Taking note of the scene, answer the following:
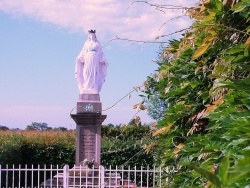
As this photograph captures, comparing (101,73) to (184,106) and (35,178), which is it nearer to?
(35,178)

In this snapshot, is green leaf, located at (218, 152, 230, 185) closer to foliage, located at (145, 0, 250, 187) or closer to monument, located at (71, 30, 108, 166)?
foliage, located at (145, 0, 250, 187)

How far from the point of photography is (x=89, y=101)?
14.6 metres

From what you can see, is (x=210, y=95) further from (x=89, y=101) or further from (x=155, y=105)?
(x=89, y=101)

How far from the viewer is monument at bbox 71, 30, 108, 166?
1440cm

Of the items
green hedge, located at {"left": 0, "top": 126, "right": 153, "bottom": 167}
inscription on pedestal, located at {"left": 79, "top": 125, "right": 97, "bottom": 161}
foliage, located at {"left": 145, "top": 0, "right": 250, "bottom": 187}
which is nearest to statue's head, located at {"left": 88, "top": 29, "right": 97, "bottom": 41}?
inscription on pedestal, located at {"left": 79, "top": 125, "right": 97, "bottom": 161}

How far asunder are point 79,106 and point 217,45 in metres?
12.4

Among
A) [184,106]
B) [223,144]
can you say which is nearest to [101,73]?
[184,106]

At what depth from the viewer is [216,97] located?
2047 millimetres

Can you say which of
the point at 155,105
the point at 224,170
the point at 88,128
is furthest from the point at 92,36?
the point at 224,170

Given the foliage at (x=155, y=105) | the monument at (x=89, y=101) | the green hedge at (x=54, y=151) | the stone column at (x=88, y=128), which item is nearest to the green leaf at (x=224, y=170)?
the foliage at (x=155, y=105)

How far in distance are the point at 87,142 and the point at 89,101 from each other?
45.9 inches

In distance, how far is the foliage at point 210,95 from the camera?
4.61ft

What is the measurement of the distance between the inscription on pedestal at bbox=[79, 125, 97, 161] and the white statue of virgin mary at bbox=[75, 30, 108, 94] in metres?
1.14

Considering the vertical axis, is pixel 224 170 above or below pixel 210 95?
below
